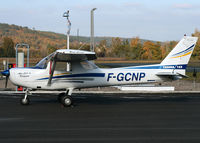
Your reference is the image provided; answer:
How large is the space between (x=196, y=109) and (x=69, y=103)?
5049 mm

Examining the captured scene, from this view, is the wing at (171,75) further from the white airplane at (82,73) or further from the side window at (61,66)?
the side window at (61,66)

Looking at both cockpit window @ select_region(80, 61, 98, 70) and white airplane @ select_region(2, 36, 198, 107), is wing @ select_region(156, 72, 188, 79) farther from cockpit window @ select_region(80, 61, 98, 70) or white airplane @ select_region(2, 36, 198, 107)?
cockpit window @ select_region(80, 61, 98, 70)

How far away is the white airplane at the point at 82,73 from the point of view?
13633 mm

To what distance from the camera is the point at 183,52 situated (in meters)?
15.0

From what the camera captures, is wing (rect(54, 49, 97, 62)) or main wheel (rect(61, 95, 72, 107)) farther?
main wheel (rect(61, 95, 72, 107))

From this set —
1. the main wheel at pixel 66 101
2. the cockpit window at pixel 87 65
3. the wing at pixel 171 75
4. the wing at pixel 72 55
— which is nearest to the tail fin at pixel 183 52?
the wing at pixel 171 75

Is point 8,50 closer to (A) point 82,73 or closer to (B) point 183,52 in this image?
(A) point 82,73

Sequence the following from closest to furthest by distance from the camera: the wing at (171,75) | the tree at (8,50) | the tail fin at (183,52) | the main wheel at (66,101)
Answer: the main wheel at (66,101), the wing at (171,75), the tail fin at (183,52), the tree at (8,50)

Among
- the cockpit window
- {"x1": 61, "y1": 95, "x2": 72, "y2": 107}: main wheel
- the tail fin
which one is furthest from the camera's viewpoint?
the tail fin

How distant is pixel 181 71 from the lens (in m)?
15.0

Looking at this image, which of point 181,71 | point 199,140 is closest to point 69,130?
point 199,140

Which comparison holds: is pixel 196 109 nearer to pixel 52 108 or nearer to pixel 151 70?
pixel 151 70

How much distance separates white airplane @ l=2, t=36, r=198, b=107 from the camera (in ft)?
44.7

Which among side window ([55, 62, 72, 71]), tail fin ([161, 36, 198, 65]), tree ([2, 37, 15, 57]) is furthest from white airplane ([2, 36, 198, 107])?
tree ([2, 37, 15, 57])
